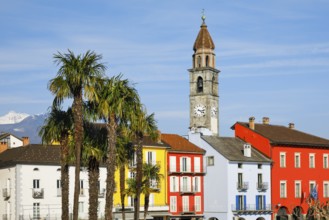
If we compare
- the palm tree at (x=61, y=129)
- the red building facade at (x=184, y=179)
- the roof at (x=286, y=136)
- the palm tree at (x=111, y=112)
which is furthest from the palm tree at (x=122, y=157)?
the roof at (x=286, y=136)

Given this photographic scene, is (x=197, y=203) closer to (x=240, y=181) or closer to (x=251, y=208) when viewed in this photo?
(x=240, y=181)

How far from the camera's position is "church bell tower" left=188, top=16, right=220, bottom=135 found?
355ft

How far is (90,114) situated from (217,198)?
4167 cm

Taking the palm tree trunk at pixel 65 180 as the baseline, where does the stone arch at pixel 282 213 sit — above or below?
below

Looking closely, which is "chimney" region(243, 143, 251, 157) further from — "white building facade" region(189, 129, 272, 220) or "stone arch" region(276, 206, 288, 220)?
"stone arch" region(276, 206, 288, 220)

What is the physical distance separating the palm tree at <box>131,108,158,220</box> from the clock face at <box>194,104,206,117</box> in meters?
51.2

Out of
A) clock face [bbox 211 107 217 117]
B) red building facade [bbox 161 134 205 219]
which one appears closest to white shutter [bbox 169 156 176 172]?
red building facade [bbox 161 134 205 219]

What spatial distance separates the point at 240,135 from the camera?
300ft

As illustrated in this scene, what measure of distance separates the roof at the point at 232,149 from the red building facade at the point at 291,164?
4.57 ft

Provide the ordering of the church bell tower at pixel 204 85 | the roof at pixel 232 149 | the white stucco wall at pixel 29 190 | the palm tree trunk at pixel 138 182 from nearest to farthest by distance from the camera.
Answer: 1. the palm tree trunk at pixel 138 182
2. the white stucco wall at pixel 29 190
3. the roof at pixel 232 149
4. the church bell tower at pixel 204 85

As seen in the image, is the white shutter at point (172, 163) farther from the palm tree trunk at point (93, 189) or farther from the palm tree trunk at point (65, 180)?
the palm tree trunk at point (65, 180)

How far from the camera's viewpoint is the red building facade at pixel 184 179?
80188 mm

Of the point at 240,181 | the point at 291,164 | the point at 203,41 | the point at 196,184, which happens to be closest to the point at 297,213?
the point at 291,164

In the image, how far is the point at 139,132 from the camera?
5341 cm
